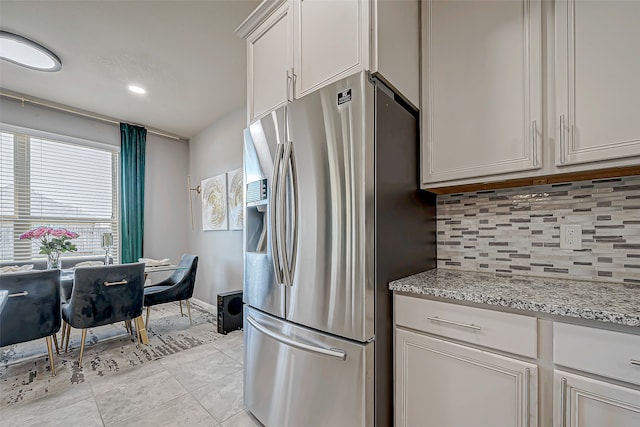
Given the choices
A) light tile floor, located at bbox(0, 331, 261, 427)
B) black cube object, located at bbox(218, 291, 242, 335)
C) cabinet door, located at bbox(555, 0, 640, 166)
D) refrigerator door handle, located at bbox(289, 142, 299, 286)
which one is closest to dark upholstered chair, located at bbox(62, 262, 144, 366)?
light tile floor, located at bbox(0, 331, 261, 427)

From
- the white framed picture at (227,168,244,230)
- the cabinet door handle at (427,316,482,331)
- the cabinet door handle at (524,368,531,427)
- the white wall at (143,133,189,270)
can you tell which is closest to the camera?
the cabinet door handle at (524,368,531,427)

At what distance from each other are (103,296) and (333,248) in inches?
92.3

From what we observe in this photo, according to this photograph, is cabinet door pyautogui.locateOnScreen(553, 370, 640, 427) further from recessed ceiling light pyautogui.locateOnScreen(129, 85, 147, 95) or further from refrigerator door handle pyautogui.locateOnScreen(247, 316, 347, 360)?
recessed ceiling light pyautogui.locateOnScreen(129, 85, 147, 95)

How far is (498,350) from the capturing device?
1053 mm

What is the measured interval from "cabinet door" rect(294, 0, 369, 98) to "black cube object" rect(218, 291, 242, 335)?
245 cm

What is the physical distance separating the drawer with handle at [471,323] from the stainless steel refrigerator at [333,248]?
0.37 feet

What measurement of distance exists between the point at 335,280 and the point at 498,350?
2.16 ft

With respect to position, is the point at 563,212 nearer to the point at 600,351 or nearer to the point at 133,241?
the point at 600,351

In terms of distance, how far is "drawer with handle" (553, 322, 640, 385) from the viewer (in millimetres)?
830

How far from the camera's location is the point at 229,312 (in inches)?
125

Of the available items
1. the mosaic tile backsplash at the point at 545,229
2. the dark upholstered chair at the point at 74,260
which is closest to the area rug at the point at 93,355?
the dark upholstered chair at the point at 74,260

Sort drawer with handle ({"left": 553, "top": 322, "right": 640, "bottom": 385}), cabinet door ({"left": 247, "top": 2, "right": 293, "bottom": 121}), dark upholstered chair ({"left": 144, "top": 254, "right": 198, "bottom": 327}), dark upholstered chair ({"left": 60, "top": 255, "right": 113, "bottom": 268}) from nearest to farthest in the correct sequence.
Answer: drawer with handle ({"left": 553, "top": 322, "right": 640, "bottom": 385})
cabinet door ({"left": 247, "top": 2, "right": 293, "bottom": 121})
dark upholstered chair ({"left": 144, "top": 254, "right": 198, "bottom": 327})
dark upholstered chair ({"left": 60, "top": 255, "right": 113, "bottom": 268})

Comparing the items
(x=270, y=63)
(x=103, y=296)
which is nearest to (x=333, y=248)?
(x=270, y=63)

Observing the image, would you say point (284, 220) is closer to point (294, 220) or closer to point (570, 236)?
point (294, 220)
